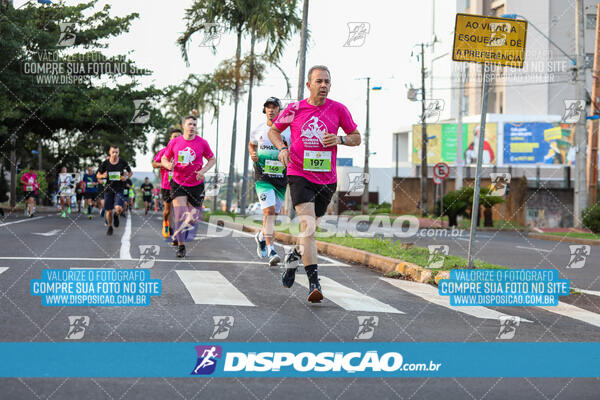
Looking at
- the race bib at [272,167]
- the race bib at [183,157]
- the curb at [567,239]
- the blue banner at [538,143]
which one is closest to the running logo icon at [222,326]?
the race bib at [272,167]

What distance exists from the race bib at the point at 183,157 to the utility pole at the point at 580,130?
16405 millimetres

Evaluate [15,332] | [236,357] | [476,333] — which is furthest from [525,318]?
[15,332]

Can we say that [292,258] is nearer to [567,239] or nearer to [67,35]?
[567,239]

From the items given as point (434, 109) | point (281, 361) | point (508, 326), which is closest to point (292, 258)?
point (508, 326)

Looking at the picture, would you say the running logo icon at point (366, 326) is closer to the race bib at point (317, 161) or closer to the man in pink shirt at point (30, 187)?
the race bib at point (317, 161)

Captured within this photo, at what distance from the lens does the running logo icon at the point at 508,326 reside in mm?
5752

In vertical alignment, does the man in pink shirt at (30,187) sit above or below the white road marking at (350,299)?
above

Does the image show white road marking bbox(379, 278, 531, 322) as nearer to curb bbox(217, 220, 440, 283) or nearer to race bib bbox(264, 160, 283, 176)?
curb bbox(217, 220, 440, 283)

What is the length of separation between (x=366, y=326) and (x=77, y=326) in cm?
206

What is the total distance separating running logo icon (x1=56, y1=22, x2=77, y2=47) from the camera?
3588cm

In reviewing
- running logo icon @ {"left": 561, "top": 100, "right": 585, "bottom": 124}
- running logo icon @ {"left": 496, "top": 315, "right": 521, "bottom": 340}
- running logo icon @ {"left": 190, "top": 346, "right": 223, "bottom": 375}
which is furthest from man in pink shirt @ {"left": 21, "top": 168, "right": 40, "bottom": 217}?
running logo icon @ {"left": 190, "top": 346, "right": 223, "bottom": 375}

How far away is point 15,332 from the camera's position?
Result: 17.3ft

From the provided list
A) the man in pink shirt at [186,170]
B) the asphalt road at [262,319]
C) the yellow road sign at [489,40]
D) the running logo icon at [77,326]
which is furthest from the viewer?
the man in pink shirt at [186,170]

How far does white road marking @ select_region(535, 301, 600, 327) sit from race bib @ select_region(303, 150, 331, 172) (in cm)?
251
